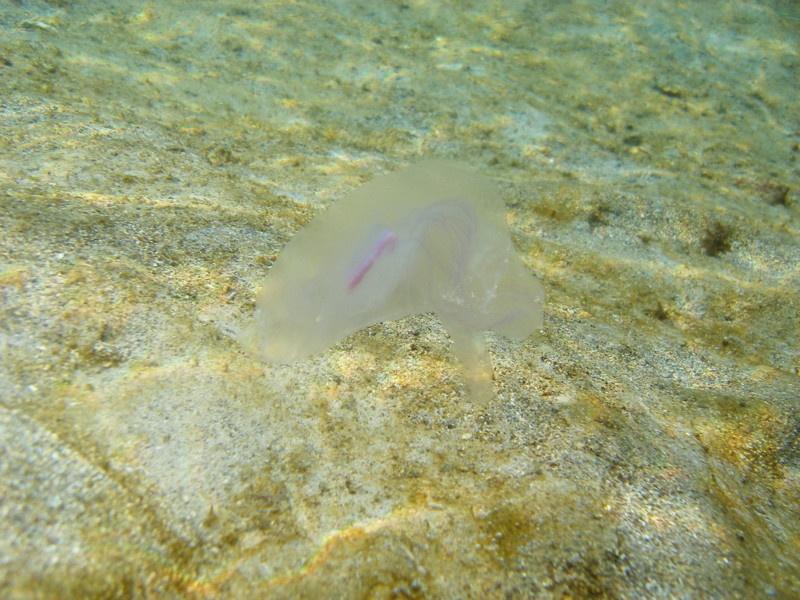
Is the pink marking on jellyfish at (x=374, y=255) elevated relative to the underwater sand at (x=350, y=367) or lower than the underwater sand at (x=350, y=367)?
elevated

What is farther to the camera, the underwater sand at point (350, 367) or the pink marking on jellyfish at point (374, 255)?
the pink marking on jellyfish at point (374, 255)

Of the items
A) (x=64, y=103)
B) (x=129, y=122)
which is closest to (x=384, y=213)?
(x=129, y=122)

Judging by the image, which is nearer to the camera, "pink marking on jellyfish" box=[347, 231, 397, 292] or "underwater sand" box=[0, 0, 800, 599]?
"underwater sand" box=[0, 0, 800, 599]

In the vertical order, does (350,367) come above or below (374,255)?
below

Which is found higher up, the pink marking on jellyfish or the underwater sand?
the pink marking on jellyfish
